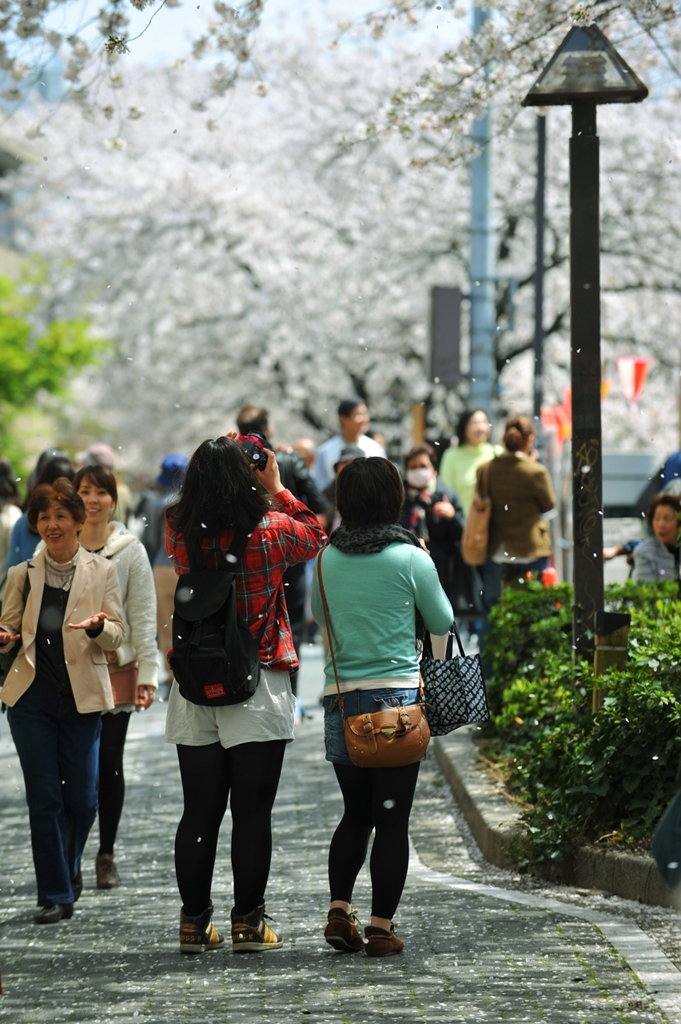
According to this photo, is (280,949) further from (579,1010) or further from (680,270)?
(680,270)

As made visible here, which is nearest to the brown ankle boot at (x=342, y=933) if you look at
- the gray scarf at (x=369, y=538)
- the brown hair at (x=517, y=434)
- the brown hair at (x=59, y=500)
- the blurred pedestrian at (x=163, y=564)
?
the gray scarf at (x=369, y=538)

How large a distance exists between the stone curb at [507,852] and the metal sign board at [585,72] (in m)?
3.29

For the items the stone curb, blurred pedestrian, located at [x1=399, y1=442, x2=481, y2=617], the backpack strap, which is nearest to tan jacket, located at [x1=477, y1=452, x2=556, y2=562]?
blurred pedestrian, located at [x1=399, y1=442, x2=481, y2=617]

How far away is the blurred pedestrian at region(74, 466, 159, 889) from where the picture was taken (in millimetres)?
6461

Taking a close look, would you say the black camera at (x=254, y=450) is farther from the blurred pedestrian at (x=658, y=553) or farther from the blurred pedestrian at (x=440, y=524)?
the blurred pedestrian at (x=440, y=524)

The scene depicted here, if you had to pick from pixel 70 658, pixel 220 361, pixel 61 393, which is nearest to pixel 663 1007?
pixel 70 658

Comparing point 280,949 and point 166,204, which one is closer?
point 280,949

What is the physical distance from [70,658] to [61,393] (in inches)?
1614

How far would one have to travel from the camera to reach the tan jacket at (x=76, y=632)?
5.95 meters

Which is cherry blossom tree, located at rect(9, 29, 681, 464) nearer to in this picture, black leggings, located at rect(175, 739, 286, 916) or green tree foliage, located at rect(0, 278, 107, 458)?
green tree foliage, located at rect(0, 278, 107, 458)

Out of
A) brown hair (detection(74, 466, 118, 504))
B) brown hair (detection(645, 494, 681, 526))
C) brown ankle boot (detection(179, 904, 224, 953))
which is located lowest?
brown ankle boot (detection(179, 904, 224, 953))

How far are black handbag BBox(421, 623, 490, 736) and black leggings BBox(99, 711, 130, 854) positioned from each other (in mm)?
1782

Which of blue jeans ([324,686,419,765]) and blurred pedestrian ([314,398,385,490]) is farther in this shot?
blurred pedestrian ([314,398,385,490])

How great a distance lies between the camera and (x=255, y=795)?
525 centimetres
